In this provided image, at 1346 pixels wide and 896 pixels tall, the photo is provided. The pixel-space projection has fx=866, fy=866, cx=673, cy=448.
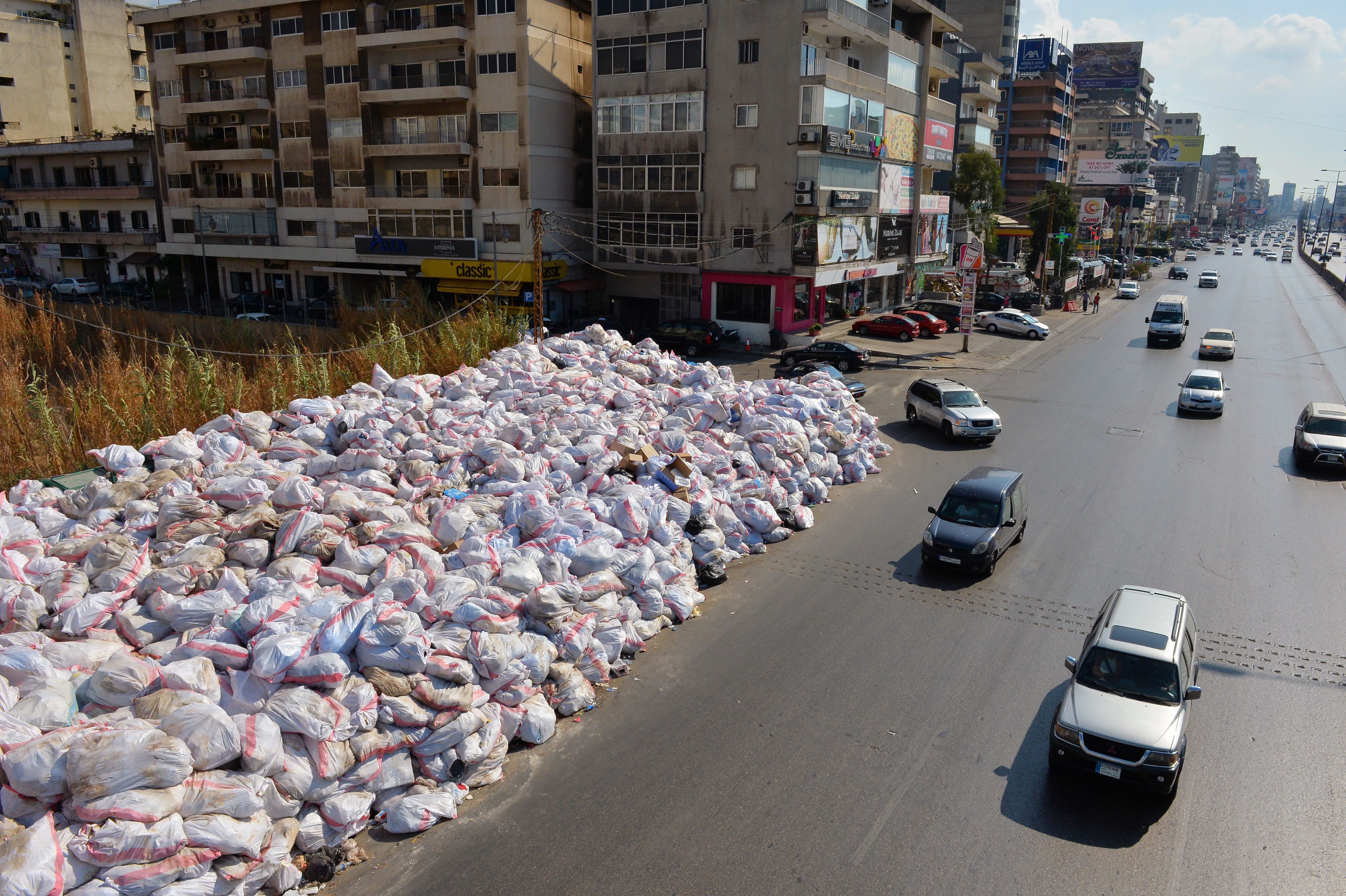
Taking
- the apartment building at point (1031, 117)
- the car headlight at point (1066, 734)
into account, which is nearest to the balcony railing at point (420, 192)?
the car headlight at point (1066, 734)

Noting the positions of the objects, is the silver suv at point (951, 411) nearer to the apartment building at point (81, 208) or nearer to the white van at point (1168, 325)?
the white van at point (1168, 325)

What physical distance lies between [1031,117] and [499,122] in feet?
213

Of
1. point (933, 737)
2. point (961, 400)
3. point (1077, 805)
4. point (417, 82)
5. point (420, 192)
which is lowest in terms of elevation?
point (1077, 805)

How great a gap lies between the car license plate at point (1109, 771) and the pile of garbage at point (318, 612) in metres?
5.57

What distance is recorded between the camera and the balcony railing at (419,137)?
40.8 m

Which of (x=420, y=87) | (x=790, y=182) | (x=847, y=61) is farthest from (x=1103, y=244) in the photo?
(x=420, y=87)

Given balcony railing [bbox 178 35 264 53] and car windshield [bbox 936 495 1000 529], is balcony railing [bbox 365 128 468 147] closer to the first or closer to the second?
balcony railing [bbox 178 35 264 53]

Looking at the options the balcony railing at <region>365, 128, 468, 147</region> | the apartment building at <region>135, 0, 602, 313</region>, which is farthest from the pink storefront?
the balcony railing at <region>365, 128, 468, 147</region>

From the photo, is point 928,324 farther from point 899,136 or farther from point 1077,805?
point 1077,805

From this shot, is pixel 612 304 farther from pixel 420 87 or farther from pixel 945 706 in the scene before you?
pixel 945 706

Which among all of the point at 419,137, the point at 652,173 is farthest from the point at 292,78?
the point at 652,173

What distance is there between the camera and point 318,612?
9.62m

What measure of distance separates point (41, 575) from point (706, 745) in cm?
809

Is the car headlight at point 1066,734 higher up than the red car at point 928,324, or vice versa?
the red car at point 928,324
